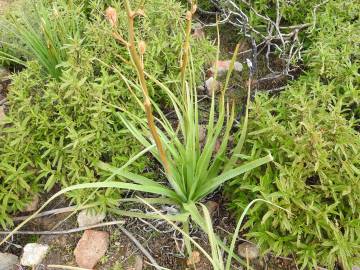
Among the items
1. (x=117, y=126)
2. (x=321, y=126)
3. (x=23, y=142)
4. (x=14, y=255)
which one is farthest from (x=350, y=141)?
(x=14, y=255)

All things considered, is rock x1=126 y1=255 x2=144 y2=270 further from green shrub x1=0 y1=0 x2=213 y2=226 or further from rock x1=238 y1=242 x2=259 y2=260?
rock x1=238 y1=242 x2=259 y2=260

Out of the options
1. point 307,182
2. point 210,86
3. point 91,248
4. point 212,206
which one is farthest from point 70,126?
point 307,182

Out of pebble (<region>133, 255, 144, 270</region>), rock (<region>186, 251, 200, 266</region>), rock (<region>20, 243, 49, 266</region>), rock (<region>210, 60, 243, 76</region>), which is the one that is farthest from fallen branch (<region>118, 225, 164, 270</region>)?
rock (<region>210, 60, 243, 76</region>)

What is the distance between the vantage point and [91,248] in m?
2.33

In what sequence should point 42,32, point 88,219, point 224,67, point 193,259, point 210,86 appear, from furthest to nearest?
1. point 224,67
2. point 210,86
3. point 42,32
4. point 88,219
5. point 193,259

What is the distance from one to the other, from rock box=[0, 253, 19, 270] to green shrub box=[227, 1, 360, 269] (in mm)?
1252

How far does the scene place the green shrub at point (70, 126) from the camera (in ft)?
7.57

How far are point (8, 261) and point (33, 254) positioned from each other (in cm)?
14

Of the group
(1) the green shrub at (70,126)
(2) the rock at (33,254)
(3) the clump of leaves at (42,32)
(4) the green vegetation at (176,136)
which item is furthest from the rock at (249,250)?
(3) the clump of leaves at (42,32)

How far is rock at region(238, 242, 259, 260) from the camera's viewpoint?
233 cm

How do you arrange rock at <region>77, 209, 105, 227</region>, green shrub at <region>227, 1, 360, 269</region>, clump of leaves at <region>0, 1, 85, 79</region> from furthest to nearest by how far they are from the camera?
clump of leaves at <region>0, 1, 85, 79</region>
rock at <region>77, 209, 105, 227</region>
green shrub at <region>227, 1, 360, 269</region>

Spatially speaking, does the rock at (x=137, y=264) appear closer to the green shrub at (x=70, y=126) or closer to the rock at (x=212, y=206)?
the green shrub at (x=70, y=126)

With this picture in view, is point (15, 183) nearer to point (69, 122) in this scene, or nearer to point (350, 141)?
point (69, 122)

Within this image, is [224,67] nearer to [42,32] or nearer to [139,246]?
[42,32]
